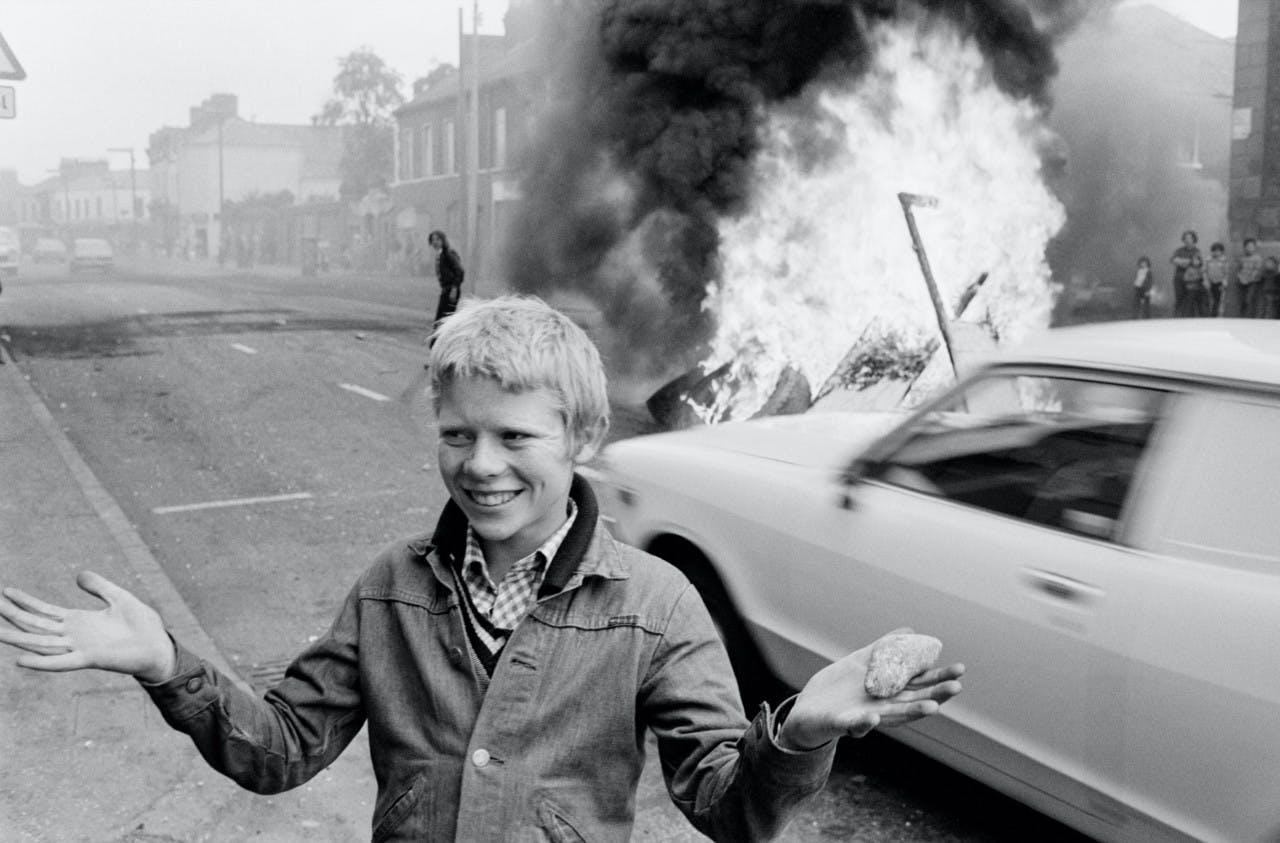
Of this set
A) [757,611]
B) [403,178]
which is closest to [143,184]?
[403,178]

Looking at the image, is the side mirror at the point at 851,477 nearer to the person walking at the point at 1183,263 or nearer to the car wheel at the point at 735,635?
the car wheel at the point at 735,635

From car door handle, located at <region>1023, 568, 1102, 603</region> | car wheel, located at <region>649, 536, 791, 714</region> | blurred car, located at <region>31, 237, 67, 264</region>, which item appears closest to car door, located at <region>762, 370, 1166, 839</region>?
car door handle, located at <region>1023, 568, 1102, 603</region>

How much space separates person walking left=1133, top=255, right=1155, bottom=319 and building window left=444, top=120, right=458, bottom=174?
33.2m

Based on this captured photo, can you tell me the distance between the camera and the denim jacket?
1665 millimetres

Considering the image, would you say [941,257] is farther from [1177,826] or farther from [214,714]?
[214,714]

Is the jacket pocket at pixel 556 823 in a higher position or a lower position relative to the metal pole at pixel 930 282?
lower

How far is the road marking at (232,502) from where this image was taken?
765cm

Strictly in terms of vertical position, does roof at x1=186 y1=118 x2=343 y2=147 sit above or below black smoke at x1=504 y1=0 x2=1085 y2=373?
above

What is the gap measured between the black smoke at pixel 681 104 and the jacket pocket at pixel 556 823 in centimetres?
1194

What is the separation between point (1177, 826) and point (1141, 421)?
982mm

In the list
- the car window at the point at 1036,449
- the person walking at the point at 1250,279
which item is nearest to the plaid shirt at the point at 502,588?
the car window at the point at 1036,449

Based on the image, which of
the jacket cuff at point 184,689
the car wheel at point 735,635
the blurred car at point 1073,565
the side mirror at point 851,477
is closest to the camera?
the jacket cuff at point 184,689

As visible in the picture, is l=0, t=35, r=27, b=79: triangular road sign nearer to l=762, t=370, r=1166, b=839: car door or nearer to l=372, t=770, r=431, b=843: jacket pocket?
l=762, t=370, r=1166, b=839: car door

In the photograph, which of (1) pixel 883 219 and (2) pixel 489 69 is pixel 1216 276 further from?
(2) pixel 489 69
